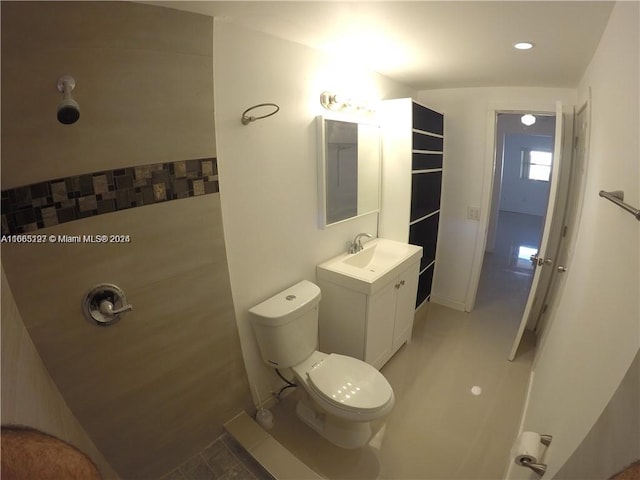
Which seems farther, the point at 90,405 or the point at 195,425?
the point at 195,425

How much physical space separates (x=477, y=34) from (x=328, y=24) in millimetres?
720

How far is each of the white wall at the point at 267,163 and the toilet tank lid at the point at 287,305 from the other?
Result: 7 cm

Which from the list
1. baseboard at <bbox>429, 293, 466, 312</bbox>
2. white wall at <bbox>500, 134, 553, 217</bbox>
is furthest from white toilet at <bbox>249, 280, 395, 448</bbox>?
white wall at <bbox>500, 134, 553, 217</bbox>

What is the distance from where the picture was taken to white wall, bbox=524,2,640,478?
2.01 ft

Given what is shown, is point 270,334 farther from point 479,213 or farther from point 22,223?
point 479,213

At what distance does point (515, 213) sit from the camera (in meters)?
7.31

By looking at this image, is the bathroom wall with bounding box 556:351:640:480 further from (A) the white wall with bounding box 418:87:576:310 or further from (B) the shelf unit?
(A) the white wall with bounding box 418:87:576:310

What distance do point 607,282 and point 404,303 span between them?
5.09 feet

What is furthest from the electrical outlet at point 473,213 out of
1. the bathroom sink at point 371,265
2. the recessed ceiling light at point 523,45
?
the recessed ceiling light at point 523,45

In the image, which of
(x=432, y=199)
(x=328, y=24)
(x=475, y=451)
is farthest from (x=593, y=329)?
(x=432, y=199)

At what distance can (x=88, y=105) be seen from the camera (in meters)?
1.03

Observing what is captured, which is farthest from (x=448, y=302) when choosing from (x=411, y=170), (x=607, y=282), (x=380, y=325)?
(x=607, y=282)

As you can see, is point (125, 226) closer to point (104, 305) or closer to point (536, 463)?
point (104, 305)

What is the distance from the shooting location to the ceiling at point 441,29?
3.74 ft
